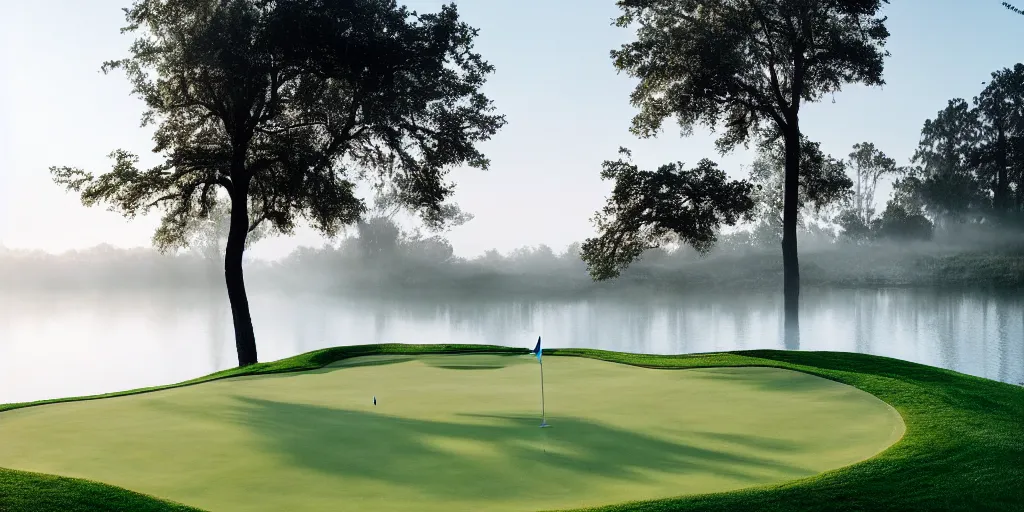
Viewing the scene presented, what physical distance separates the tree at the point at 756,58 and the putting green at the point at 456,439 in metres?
12.5

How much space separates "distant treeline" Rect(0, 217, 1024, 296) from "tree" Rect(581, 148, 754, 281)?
35456 millimetres

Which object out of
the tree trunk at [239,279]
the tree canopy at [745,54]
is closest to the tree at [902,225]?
the tree canopy at [745,54]

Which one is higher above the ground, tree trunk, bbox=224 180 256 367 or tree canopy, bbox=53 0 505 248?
tree canopy, bbox=53 0 505 248

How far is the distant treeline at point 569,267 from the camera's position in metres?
54.8

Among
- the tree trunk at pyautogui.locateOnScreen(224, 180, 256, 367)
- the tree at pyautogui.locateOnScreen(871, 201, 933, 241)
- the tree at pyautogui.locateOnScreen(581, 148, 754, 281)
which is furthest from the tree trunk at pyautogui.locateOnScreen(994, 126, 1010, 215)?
the tree trunk at pyautogui.locateOnScreen(224, 180, 256, 367)

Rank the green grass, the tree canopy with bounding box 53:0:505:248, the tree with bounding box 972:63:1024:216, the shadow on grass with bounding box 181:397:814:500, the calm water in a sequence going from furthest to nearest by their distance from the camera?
the tree with bounding box 972:63:1024:216
the calm water
the tree canopy with bounding box 53:0:505:248
the shadow on grass with bounding box 181:397:814:500
the green grass

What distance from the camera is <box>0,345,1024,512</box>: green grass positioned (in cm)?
644

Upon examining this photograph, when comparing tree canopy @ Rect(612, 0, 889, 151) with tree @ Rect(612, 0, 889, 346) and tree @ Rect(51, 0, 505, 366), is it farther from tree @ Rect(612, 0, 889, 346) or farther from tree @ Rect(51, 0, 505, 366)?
tree @ Rect(51, 0, 505, 366)

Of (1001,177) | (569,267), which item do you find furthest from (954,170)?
(569,267)

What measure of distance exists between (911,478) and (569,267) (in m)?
61.1

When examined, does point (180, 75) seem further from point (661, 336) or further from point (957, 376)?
point (661, 336)

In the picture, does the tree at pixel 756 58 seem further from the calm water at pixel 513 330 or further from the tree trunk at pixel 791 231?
the calm water at pixel 513 330

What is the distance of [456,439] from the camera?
26.9 feet

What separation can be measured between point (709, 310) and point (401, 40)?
27918 millimetres
